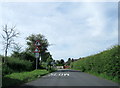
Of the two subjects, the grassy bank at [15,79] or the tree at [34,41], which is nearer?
the grassy bank at [15,79]

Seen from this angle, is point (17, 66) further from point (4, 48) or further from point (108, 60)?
point (108, 60)

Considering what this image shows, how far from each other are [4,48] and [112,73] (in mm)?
18393

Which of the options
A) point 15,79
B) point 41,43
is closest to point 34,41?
point 41,43

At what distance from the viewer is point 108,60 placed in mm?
15977

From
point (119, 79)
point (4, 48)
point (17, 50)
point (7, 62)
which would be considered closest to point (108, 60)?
point (119, 79)

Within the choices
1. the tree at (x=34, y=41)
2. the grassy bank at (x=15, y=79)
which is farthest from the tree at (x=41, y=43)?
the grassy bank at (x=15, y=79)

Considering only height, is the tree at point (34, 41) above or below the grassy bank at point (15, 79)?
above

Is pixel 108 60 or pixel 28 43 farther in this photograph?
pixel 28 43

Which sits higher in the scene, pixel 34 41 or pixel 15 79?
pixel 34 41

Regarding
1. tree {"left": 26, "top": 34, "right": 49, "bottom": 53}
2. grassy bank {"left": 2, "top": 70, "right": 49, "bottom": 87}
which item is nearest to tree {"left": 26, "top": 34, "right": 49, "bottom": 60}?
tree {"left": 26, "top": 34, "right": 49, "bottom": 53}

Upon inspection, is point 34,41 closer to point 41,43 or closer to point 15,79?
point 41,43

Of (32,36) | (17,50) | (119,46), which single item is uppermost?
(32,36)

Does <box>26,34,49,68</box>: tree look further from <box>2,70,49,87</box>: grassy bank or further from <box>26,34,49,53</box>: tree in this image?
<box>2,70,49,87</box>: grassy bank

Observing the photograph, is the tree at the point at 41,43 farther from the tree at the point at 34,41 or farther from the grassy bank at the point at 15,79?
the grassy bank at the point at 15,79
